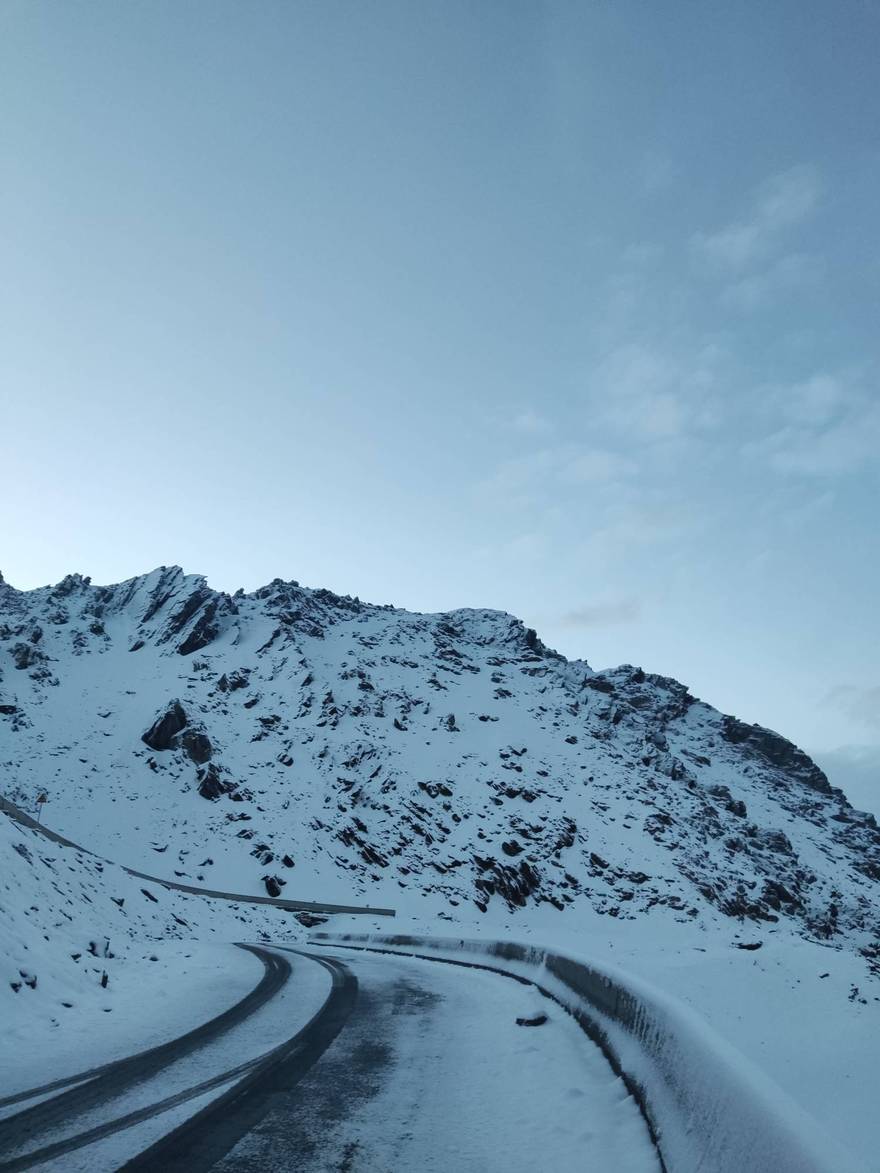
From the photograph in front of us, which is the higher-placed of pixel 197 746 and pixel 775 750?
pixel 775 750

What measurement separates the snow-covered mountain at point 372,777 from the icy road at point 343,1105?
37.0 metres

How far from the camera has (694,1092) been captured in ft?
12.0

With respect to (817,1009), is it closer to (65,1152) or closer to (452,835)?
(65,1152)

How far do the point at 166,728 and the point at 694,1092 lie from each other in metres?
56.2

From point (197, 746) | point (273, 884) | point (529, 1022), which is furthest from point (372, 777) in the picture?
point (529, 1022)

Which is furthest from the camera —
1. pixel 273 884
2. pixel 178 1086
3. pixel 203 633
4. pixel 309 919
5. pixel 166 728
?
pixel 203 633

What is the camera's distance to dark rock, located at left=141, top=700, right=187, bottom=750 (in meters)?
53.7

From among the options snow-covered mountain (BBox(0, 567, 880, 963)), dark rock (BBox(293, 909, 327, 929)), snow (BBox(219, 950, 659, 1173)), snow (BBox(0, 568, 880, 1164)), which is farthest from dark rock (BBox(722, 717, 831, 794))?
snow (BBox(219, 950, 659, 1173))

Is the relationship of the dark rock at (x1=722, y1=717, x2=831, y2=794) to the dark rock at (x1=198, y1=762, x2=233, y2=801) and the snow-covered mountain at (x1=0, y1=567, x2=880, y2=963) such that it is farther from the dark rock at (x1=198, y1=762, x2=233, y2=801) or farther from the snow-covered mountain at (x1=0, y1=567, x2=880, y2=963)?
the dark rock at (x1=198, y1=762, x2=233, y2=801)

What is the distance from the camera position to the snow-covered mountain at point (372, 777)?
44875 millimetres

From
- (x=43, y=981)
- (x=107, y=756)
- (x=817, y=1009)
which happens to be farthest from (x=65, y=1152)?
(x=107, y=756)

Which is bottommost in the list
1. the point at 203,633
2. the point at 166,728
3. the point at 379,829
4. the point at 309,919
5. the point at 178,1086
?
the point at 309,919

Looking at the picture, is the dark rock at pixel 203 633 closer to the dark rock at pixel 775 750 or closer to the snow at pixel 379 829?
the snow at pixel 379 829

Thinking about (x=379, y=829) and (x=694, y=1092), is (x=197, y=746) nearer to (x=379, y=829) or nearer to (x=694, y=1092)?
(x=379, y=829)
